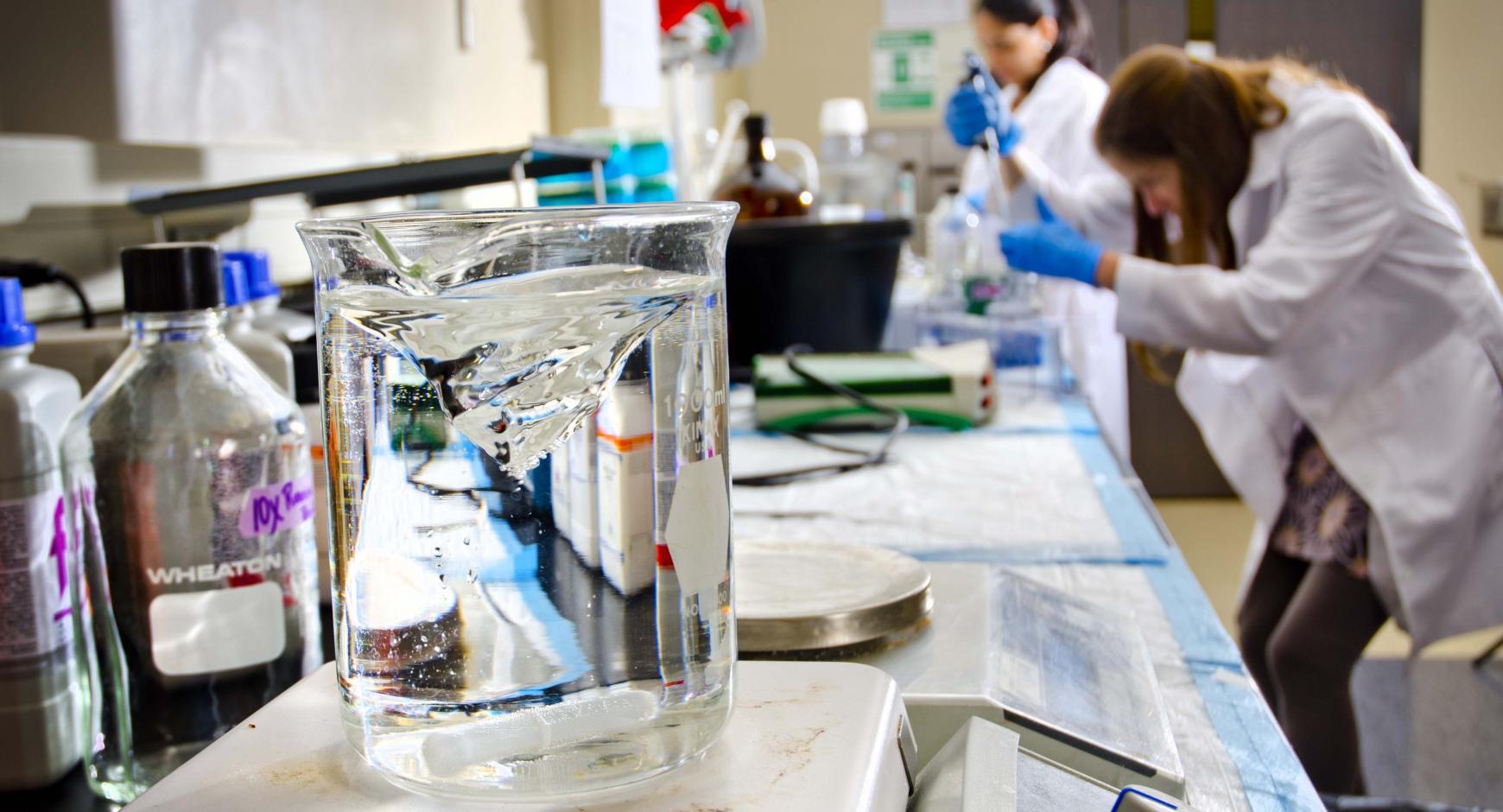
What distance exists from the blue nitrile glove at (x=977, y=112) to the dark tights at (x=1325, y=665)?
3.80 ft

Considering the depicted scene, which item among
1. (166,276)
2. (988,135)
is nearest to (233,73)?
(166,276)

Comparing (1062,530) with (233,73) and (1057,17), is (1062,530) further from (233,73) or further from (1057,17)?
(1057,17)

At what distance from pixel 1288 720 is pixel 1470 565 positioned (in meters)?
0.28

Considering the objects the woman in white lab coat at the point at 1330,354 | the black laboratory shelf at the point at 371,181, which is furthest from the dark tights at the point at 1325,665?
the black laboratory shelf at the point at 371,181

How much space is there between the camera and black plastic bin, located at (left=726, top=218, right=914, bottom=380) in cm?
155

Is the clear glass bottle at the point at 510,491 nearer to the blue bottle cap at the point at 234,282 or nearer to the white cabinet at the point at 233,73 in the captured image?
the blue bottle cap at the point at 234,282

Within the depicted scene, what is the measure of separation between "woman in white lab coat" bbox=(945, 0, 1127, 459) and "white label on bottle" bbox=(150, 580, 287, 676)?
81.4 inches

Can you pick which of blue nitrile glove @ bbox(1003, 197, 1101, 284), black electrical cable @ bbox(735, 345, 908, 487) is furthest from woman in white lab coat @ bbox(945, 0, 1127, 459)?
black electrical cable @ bbox(735, 345, 908, 487)

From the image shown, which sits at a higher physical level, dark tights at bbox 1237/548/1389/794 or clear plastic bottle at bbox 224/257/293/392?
clear plastic bottle at bbox 224/257/293/392

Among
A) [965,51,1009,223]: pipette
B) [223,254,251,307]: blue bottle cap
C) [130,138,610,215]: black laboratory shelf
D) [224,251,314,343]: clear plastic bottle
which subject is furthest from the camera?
[965,51,1009,223]: pipette

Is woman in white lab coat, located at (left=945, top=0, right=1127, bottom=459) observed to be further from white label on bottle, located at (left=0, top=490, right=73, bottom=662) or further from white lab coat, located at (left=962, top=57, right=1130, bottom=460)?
white label on bottle, located at (left=0, top=490, right=73, bottom=662)

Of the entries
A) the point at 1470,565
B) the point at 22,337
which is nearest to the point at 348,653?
the point at 22,337

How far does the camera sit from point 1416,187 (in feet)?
4.87

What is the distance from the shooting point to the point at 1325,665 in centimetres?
149
